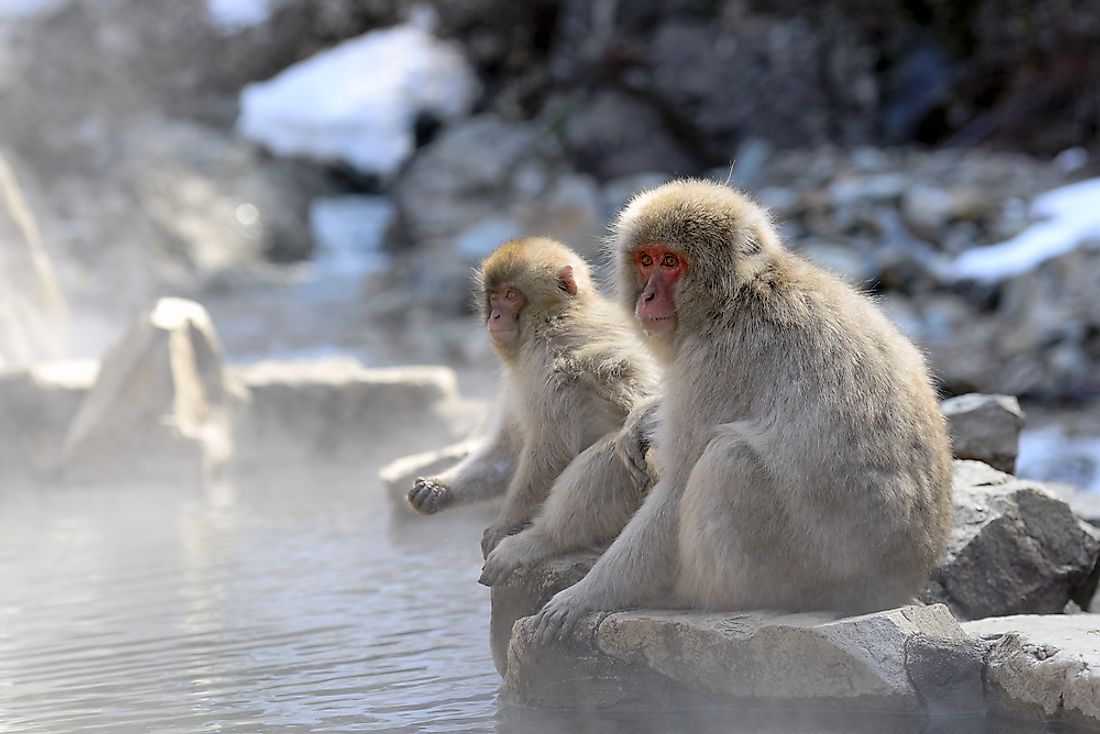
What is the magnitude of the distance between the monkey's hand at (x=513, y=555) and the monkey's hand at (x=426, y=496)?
0.34 meters

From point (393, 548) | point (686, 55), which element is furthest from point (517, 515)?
point (686, 55)

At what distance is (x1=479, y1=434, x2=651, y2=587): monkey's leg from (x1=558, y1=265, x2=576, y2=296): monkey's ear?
48 centimetres

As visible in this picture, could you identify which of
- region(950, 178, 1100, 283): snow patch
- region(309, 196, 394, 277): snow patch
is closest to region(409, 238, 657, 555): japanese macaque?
region(950, 178, 1100, 283): snow patch

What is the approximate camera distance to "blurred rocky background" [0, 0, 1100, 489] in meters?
9.21

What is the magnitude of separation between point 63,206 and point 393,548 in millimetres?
11256

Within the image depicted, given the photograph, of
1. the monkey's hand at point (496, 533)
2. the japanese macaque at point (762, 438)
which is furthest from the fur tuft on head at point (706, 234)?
the monkey's hand at point (496, 533)

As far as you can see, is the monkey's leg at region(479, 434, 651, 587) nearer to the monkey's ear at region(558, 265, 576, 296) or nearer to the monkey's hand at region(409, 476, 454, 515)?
the monkey's hand at region(409, 476, 454, 515)

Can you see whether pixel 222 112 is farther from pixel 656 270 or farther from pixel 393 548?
pixel 656 270

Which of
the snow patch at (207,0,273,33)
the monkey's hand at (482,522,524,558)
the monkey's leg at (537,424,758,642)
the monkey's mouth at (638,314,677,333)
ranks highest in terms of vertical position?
the snow patch at (207,0,273,33)

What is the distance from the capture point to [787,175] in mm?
12758

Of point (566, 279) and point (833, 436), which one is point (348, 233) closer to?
point (566, 279)

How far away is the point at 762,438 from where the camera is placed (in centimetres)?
277

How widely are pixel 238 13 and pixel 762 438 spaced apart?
1829 cm

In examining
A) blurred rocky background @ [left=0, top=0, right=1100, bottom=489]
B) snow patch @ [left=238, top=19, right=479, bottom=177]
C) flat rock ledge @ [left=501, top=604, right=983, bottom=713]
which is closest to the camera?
flat rock ledge @ [left=501, top=604, right=983, bottom=713]
